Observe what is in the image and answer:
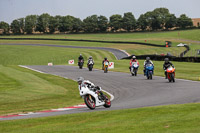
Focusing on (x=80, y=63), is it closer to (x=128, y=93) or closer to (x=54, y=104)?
(x=128, y=93)

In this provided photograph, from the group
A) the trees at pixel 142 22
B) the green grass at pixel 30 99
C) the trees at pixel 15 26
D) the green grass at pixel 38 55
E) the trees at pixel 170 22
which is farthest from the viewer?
the trees at pixel 15 26

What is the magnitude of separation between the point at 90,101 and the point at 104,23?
500ft

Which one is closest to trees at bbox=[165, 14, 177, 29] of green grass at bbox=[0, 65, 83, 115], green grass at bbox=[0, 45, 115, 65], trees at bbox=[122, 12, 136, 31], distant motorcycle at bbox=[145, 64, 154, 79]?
trees at bbox=[122, 12, 136, 31]

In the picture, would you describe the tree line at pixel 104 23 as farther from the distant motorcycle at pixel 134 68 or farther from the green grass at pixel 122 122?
the green grass at pixel 122 122

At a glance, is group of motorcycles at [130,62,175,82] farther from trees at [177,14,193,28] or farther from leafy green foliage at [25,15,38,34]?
leafy green foliage at [25,15,38,34]

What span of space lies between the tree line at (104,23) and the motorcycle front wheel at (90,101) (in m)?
132

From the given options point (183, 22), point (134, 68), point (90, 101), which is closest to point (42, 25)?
point (183, 22)

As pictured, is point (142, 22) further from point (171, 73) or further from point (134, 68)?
point (171, 73)

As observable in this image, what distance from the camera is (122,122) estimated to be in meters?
9.34

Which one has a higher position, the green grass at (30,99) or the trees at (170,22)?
the trees at (170,22)

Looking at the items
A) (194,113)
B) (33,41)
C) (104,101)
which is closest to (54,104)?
(104,101)

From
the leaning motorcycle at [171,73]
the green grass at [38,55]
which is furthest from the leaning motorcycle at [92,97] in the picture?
the green grass at [38,55]

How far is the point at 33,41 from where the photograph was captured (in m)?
104

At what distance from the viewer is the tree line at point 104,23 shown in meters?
151
